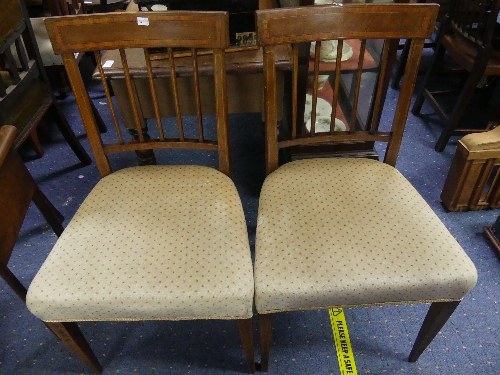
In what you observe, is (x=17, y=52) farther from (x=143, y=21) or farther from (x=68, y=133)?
(x=143, y=21)

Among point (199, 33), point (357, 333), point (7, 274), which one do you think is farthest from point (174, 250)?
point (357, 333)

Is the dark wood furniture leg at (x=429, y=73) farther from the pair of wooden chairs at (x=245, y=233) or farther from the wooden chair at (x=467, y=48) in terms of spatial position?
the pair of wooden chairs at (x=245, y=233)

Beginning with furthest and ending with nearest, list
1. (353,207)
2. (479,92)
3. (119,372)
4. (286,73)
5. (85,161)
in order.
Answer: (479,92)
(85,161)
(286,73)
(119,372)
(353,207)

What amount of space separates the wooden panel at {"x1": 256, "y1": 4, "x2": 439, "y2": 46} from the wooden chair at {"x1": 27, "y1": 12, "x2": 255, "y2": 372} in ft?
0.37

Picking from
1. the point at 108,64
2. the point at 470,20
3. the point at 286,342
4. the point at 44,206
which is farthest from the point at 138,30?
the point at 470,20

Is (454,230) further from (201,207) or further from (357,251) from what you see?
(201,207)

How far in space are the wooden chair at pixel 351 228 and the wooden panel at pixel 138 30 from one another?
114 millimetres

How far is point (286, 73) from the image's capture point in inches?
52.7

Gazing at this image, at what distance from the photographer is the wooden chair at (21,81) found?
1.29m

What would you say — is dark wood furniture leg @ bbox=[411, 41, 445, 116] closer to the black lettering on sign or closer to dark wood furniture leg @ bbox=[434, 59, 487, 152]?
dark wood furniture leg @ bbox=[434, 59, 487, 152]

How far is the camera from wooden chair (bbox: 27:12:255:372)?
0.83m

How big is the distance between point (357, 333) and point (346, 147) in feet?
2.20

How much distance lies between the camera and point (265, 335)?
0.99m

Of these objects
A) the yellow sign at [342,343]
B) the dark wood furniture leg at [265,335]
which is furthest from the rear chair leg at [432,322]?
the dark wood furniture leg at [265,335]
